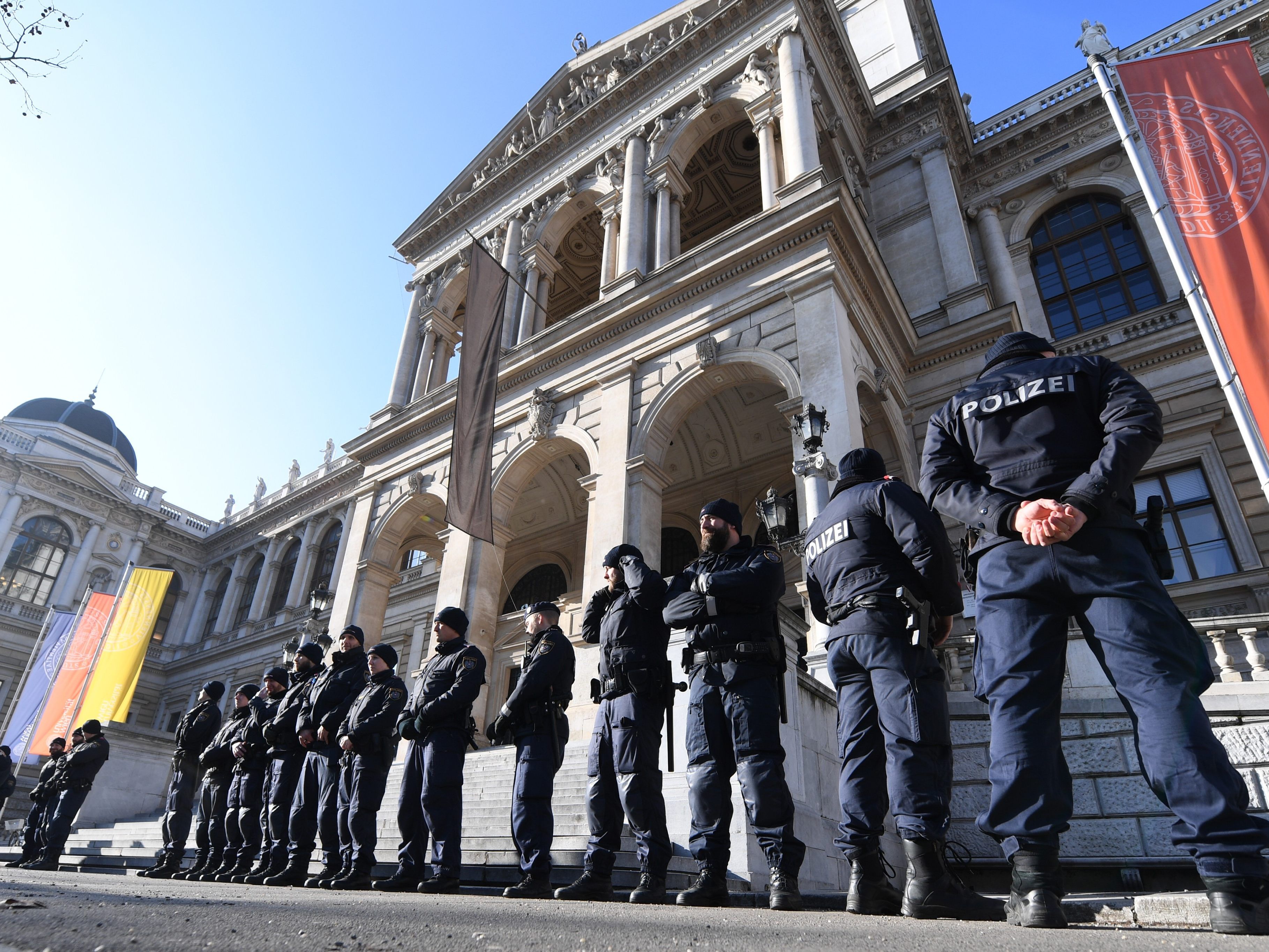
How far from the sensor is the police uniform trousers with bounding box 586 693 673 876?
3982 mm

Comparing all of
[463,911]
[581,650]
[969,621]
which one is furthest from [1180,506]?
[463,911]

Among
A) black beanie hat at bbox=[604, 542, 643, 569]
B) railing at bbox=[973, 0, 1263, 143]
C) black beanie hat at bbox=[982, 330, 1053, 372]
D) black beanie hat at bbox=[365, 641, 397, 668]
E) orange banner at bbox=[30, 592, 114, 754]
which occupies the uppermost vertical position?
railing at bbox=[973, 0, 1263, 143]

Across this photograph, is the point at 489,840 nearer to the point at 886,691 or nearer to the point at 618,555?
the point at 618,555

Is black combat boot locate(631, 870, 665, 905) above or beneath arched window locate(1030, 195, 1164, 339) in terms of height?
beneath

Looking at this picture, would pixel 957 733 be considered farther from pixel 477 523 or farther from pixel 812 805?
pixel 477 523

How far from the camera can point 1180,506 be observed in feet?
41.2

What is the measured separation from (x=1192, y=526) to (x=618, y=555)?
12.0 m

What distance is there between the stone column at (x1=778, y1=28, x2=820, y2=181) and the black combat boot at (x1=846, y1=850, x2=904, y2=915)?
12036 millimetres

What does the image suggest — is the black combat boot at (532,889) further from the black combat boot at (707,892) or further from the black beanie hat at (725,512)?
the black beanie hat at (725,512)

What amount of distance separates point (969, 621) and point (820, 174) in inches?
299

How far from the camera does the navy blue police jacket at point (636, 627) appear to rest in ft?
14.3

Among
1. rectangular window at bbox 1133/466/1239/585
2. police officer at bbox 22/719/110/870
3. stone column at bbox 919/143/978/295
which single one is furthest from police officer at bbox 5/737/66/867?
stone column at bbox 919/143/978/295

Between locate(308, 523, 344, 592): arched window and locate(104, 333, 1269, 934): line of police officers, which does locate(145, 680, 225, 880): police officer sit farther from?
locate(308, 523, 344, 592): arched window

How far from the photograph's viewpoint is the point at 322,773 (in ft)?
19.8
